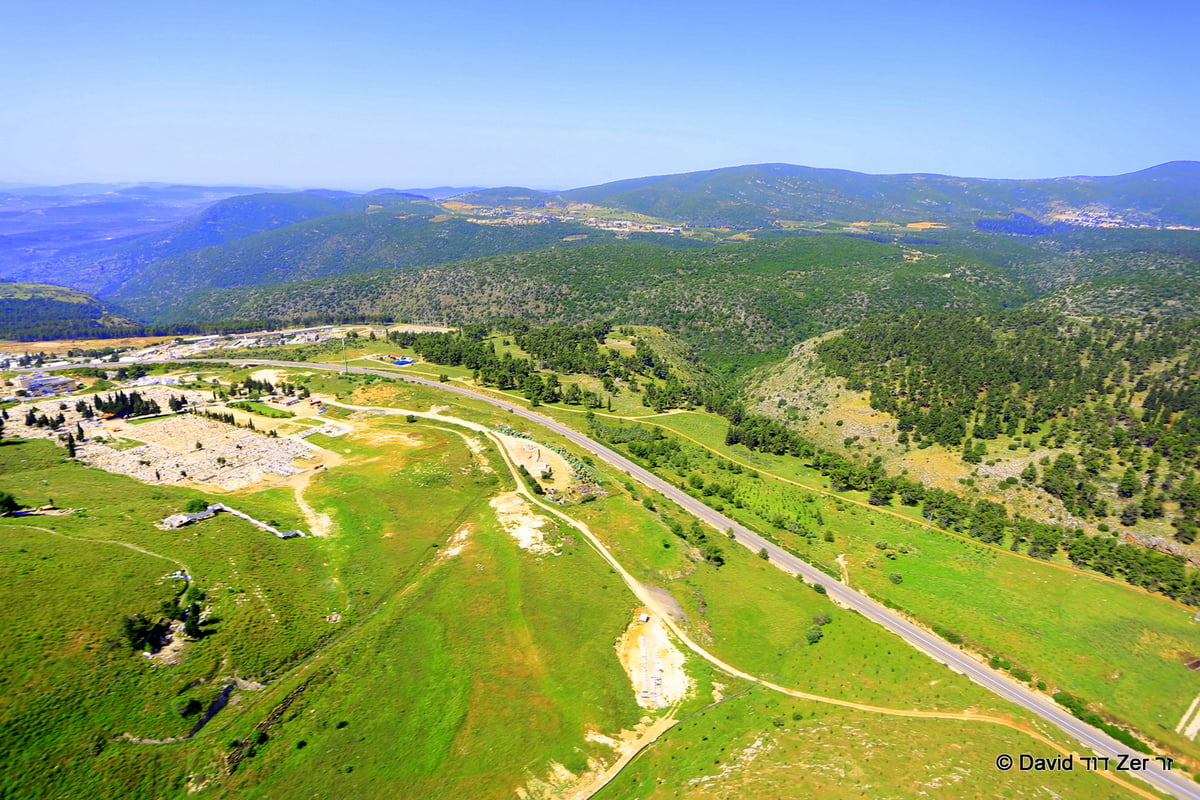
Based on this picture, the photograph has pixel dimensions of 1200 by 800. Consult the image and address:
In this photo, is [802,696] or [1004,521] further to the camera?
[1004,521]

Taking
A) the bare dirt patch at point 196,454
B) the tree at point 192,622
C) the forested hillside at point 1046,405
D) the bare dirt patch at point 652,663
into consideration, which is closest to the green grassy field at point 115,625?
the tree at point 192,622

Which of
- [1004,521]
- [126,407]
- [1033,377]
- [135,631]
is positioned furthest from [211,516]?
[1033,377]

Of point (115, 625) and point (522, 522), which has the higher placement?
point (115, 625)

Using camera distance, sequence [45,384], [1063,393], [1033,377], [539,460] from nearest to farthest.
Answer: [539,460] → [1063,393] → [1033,377] → [45,384]

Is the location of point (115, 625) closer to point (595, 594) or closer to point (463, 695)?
point (463, 695)

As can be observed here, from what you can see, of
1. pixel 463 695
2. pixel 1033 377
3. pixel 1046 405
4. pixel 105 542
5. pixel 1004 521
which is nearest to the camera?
pixel 463 695

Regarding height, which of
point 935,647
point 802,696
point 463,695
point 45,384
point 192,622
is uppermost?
point 45,384
